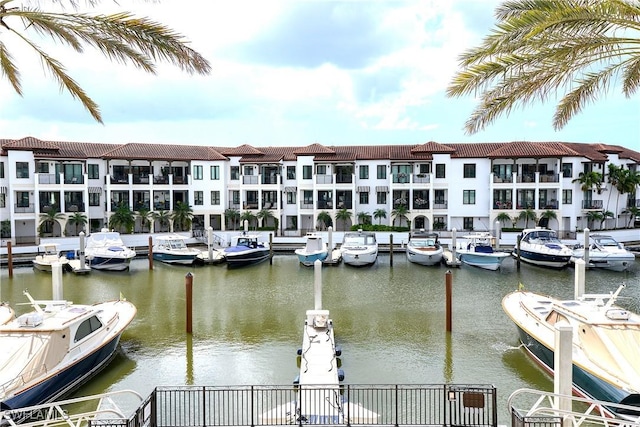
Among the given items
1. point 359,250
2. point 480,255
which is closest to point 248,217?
point 359,250

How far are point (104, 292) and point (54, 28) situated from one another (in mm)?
22301

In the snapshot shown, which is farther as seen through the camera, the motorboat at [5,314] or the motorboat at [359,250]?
the motorboat at [359,250]

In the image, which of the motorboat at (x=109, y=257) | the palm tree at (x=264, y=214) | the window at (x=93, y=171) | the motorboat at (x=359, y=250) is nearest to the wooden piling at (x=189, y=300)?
the motorboat at (x=109, y=257)

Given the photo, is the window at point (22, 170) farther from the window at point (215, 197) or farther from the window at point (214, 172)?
the window at point (215, 197)

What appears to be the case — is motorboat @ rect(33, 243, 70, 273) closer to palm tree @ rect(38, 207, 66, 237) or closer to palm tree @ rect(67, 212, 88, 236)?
palm tree @ rect(38, 207, 66, 237)

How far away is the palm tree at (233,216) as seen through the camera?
168 feet

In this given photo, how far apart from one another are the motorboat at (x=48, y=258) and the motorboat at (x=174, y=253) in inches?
260

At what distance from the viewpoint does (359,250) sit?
124 ft

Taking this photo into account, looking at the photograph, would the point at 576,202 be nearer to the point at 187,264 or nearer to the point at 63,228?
the point at 187,264

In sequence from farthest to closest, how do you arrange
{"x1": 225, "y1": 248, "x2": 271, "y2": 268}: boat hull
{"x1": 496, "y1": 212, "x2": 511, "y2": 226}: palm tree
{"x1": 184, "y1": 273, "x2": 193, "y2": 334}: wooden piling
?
{"x1": 496, "y1": 212, "x2": 511, "y2": 226}: palm tree
{"x1": 225, "y1": 248, "x2": 271, "y2": 268}: boat hull
{"x1": 184, "y1": 273, "x2": 193, "y2": 334}: wooden piling

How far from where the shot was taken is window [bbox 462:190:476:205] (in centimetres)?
5062

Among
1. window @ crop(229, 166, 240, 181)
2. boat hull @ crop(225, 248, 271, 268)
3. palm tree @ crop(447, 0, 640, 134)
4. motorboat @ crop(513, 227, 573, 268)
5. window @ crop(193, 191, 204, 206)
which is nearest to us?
palm tree @ crop(447, 0, 640, 134)

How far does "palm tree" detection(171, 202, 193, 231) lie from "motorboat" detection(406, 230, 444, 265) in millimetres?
23128

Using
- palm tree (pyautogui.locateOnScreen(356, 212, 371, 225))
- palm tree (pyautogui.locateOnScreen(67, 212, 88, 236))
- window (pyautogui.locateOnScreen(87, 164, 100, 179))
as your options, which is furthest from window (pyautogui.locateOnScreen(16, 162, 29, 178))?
palm tree (pyautogui.locateOnScreen(356, 212, 371, 225))
